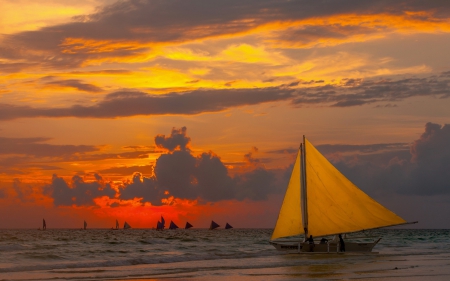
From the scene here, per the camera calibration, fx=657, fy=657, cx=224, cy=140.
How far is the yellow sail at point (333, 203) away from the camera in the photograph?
58.8 metres

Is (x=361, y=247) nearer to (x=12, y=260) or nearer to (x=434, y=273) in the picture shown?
(x=434, y=273)

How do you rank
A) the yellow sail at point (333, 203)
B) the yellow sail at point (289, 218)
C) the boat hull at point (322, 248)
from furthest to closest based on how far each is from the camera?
the yellow sail at point (289, 218) < the yellow sail at point (333, 203) < the boat hull at point (322, 248)

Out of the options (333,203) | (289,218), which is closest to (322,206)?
(333,203)

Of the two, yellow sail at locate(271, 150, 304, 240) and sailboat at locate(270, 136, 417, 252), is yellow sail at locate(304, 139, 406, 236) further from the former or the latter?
yellow sail at locate(271, 150, 304, 240)

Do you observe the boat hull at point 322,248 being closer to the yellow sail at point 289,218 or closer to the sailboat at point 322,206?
the sailboat at point 322,206

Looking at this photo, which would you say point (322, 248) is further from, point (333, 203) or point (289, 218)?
point (333, 203)

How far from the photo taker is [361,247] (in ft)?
201

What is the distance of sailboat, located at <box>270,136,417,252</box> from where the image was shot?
5878cm

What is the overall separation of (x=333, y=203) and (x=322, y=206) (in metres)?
1.03

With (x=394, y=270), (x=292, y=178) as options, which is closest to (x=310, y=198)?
(x=292, y=178)

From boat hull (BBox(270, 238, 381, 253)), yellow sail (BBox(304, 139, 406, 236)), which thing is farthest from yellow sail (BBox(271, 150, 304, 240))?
boat hull (BBox(270, 238, 381, 253))

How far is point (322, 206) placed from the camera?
196ft

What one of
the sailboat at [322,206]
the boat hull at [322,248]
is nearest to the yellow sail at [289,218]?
the sailboat at [322,206]

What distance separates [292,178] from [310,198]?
2462 mm
